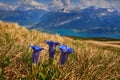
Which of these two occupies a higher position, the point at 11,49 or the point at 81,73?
the point at 11,49

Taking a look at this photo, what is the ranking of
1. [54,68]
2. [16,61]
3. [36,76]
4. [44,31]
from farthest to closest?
[44,31]
[16,61]
[54,68]
[36,76]

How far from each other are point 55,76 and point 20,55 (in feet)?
5.44

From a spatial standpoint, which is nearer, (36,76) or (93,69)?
(36,76)

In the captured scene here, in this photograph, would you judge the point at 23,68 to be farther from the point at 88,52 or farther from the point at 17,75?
the point at 88,52

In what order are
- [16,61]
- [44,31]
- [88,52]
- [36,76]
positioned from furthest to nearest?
[44,31], [88,52], [16,61], [36,76]

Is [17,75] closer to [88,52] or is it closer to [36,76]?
[36,76]

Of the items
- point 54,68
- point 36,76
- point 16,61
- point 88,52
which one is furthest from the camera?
point 88,52

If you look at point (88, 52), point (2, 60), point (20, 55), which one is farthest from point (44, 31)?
point (2, 60)

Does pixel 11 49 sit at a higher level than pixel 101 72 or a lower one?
higher

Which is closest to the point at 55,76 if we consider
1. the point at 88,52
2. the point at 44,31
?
the point at 88,52

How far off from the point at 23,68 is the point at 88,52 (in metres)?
3.00

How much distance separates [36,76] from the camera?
18.0 ft

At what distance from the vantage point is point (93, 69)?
6.81 metres

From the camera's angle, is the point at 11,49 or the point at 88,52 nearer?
the point at 11,49
